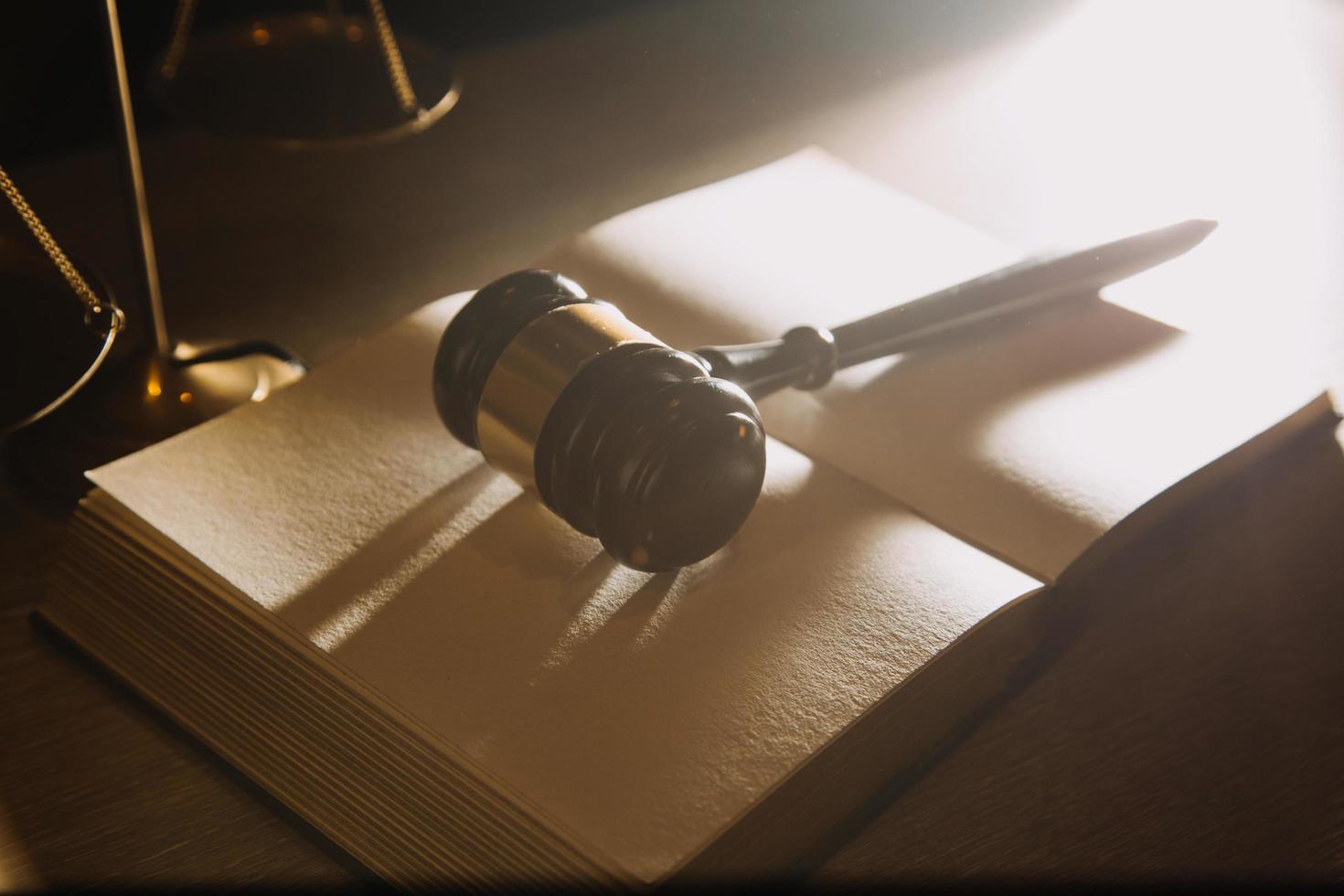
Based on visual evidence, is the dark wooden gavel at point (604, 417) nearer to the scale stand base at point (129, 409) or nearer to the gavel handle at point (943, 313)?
the gavel handle at point (943, 313)

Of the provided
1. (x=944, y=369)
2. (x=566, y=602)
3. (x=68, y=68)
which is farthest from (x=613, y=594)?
(x=68, y=68)

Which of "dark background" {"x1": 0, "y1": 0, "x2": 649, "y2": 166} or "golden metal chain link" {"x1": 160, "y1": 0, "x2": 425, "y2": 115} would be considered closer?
"golden metal chain link" {"x1": 160, "y1": 0, "x2": 425, "y2": 115}

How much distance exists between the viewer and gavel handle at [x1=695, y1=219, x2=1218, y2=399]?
74 centimetres

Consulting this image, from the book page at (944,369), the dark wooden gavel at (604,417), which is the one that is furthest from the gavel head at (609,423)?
the book page at (944,369)

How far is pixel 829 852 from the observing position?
1.89 feet

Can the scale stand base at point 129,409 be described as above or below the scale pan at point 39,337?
below

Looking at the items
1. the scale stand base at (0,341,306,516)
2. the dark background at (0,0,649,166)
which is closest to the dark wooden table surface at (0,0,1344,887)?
the scale stand base at (0,341,306,516)

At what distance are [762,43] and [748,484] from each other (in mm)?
775

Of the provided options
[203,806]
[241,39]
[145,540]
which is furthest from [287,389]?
[241,39]

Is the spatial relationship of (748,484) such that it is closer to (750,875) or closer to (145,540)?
(750,875)

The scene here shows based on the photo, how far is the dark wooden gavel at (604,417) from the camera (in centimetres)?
60

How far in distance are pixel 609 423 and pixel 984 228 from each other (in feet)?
1.95

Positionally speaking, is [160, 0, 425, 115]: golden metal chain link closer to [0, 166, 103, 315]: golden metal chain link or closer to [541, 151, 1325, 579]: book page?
[541, 151, 1325, 579]: book page

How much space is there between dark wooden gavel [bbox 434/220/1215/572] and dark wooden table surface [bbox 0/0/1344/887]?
146 millimetres
